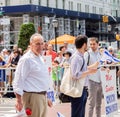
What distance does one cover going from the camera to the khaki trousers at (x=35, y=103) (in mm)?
7426

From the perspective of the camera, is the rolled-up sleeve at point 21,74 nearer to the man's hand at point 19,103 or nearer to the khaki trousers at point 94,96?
the man's hand at point 19,103

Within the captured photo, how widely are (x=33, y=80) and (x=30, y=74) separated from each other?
107 millimetres

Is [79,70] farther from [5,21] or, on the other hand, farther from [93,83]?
[5,21]

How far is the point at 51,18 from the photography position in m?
62.1

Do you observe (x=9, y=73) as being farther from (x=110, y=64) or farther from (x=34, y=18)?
(x=34, y=18)

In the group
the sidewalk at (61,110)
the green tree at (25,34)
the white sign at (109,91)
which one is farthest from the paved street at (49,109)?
the green tree at (25,34)

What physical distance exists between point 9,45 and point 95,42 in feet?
149

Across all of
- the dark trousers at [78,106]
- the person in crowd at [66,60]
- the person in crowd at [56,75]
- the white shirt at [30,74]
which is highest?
the white shirt at [30,74]

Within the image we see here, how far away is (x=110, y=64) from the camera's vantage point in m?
16.3

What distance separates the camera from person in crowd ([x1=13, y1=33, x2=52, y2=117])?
289 inches

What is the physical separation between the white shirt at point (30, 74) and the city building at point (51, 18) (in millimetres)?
41695

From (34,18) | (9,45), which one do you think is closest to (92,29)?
(34,18)

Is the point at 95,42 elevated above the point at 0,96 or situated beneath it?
elevated above

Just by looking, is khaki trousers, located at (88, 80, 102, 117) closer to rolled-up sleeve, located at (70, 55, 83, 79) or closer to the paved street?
rolled-up sleeve, located at (70, 55, 83, 79)
